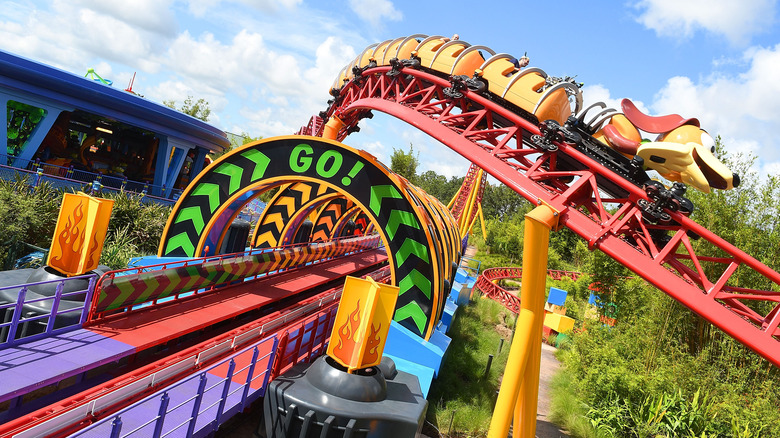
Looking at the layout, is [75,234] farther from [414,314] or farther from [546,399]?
[546,399]

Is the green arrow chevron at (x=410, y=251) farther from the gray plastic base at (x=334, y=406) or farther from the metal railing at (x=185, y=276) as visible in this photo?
the metal railing at (x=185, y=276)

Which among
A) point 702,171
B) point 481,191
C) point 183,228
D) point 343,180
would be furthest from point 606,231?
point 481,191

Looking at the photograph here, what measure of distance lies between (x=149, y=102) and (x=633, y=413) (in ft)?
67.0

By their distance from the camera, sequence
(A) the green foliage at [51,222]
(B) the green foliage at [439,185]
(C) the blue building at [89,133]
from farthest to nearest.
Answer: (B) the green foliage at [439,185] < (C) the blue building at [89,133] < (A) the green foliage at [51,222]

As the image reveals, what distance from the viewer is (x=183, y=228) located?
1170 cm

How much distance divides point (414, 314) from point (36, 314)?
6.41 m

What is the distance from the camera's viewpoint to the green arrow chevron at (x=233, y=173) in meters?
11.2

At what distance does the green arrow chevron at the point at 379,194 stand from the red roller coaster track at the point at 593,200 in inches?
61.9

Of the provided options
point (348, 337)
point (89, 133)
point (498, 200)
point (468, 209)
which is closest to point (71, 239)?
point (348, 337)

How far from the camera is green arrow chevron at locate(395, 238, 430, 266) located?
9562 millimetres

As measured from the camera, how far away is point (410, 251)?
9672mm

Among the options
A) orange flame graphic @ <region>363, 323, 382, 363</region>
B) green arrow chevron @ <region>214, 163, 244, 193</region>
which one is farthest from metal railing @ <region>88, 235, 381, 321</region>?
orange flame graphic @ <region>363, 323, 382, 363</region>

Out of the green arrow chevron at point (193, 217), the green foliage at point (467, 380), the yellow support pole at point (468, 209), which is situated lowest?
the green foliage at point (467, 380)

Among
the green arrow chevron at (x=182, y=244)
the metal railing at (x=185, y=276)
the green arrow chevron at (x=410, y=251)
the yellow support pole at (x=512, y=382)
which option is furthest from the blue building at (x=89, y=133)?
the yellow support pole at (x=512, y=382)
